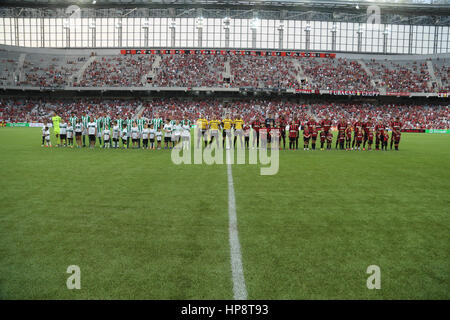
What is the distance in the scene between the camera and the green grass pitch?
3951 mm

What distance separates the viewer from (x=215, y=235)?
5609mm

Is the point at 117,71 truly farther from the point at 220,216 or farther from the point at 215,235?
the point at 215,235

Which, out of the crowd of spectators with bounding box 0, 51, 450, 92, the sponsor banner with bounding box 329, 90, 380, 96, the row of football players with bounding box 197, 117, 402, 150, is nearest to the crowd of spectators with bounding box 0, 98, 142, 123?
the crowd of spectators with bounding box 0, 51, 450, 92

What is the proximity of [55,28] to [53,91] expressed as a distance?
1477 centimetres

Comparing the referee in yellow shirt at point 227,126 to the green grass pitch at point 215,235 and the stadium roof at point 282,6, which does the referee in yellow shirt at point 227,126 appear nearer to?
the green grass pitch at point 215,235

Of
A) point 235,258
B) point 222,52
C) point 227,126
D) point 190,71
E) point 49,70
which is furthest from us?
point 222,52

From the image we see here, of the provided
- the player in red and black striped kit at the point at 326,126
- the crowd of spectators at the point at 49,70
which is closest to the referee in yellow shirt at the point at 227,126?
the player in red and black striped kit at the point at 326,126

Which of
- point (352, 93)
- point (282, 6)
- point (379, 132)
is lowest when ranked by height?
point (379, 132)

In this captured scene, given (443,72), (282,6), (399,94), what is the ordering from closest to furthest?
(282,6), (399,94), (443,72)

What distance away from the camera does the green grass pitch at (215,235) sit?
156 inches

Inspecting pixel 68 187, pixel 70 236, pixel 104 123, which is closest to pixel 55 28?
pixel 104 123

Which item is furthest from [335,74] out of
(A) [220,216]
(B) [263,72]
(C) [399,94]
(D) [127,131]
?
(A) [220,216]
